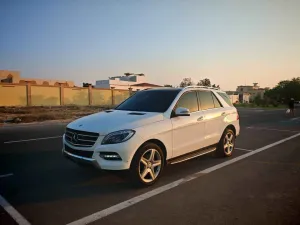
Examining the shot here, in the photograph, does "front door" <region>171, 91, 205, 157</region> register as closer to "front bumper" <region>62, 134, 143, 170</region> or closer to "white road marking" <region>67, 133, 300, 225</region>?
"white road marking" <region>67, 133, 300, 225</region>

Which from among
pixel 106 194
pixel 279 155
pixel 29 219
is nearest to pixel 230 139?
pixel 279 155

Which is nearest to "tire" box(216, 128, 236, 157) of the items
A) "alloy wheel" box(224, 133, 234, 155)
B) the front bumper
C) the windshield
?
"alloy wheel" box(224, 133, 234, 155)

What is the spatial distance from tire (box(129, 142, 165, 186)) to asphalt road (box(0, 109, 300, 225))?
0.54ft

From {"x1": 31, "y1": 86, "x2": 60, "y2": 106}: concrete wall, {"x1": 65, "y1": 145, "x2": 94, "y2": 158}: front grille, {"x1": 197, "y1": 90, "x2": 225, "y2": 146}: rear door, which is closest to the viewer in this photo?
{"x1": 65, "y1": 145, "x2": 94, "y2": 158}: front grille

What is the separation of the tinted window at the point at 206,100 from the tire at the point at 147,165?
76.3 inches

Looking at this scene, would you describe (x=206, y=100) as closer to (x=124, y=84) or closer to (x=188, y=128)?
(x=188, y=128)

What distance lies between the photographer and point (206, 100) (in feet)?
22.2

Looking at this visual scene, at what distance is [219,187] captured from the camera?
5.02 metres

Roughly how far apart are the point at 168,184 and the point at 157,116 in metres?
1.25

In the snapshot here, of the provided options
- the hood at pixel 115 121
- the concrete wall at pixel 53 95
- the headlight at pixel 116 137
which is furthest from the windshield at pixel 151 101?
the concrete wall at pixel 53 95

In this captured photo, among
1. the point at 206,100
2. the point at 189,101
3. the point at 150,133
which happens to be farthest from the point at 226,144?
the point at 150,133

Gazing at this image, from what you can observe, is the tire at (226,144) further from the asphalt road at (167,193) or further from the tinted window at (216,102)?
the tinted window at (216,102)

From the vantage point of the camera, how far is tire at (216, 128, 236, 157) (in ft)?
23.3

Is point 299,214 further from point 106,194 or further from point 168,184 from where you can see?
point 106,194
